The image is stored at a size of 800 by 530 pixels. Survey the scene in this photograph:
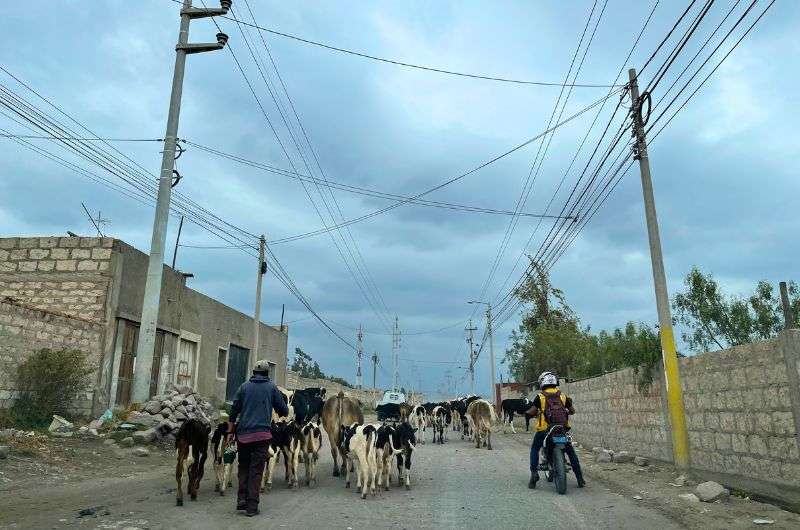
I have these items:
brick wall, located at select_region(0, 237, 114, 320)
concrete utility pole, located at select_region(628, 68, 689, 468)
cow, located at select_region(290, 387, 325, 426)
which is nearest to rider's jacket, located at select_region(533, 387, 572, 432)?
concrete utility pole, located at select_region(628, 68, 689, 468)

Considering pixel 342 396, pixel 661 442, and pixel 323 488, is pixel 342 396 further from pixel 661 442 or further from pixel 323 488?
pixel 661 442

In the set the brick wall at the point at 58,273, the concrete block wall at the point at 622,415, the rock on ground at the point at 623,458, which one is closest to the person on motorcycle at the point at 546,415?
the concrete block wall at the point at 622,415

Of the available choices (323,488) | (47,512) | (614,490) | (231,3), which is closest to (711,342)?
(614,490)

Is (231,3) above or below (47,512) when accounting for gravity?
above

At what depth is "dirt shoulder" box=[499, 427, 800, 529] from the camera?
7.05 meters

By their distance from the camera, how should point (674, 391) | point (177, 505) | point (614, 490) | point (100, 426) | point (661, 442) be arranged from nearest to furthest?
point (177, 505) → point (614, 490) → point (674, 391) → point (661, 442) → point (100, 426)

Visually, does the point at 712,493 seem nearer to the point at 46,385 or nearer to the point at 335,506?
the point at 335,506

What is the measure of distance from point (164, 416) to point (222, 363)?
12.4 metres

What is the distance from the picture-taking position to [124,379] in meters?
17.9

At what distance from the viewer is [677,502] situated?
27.2 feet

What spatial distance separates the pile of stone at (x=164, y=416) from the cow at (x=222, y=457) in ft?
15.9

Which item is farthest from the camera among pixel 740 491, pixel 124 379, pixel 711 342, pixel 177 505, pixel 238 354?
pixel 238 354

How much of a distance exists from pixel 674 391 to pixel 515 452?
695 centimetres

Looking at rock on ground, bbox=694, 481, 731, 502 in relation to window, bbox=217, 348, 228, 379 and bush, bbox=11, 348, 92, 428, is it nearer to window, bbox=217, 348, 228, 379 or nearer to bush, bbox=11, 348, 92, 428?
bush, bbox=11, 348, 92, 428
